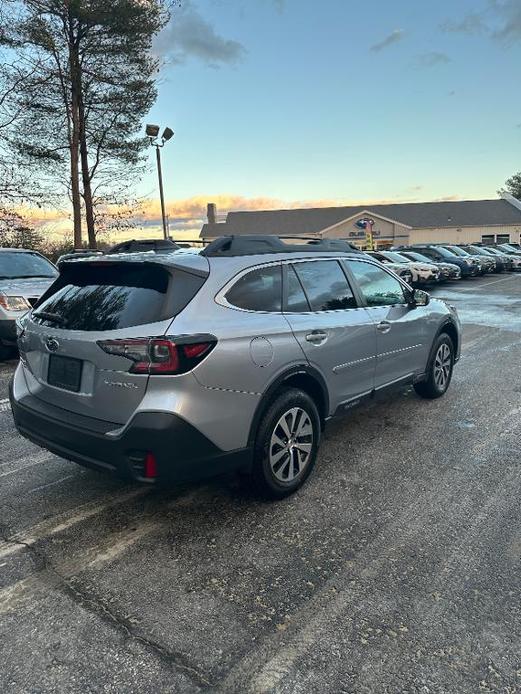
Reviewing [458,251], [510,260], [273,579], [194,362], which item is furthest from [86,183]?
[510,260]

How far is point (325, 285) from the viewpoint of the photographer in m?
4.07

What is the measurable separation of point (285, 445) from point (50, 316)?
1767 mm

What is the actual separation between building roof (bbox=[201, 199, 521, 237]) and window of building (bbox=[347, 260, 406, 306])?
48530 mm

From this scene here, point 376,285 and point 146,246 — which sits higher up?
point 146,246

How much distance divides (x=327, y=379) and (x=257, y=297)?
858 mm

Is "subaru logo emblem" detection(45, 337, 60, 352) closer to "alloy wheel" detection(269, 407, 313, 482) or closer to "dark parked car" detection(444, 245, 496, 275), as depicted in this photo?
"alloy wheel" detection(269, 407, 313, 482)

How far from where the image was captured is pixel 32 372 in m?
3.50

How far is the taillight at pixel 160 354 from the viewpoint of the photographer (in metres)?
2.80

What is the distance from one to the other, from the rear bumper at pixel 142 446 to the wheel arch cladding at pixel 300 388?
0.24 m

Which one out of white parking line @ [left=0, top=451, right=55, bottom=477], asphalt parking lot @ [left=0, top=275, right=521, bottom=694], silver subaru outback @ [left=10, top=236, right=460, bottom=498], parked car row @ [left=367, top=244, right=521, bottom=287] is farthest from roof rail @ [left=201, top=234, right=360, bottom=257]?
parked car row @ [left=367, top=244, right=521, bottom=287]

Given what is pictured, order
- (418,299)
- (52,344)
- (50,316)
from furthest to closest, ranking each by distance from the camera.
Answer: (418,299)
(50,316)
(52,344)

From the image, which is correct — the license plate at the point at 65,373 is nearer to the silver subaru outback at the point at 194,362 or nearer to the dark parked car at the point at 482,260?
the silver subaru outback at the point at 194,362

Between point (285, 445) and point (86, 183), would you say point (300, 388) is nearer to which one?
point (285, 445)

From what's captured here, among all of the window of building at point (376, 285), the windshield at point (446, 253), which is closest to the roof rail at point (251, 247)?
the window of building at point (376, 285)
